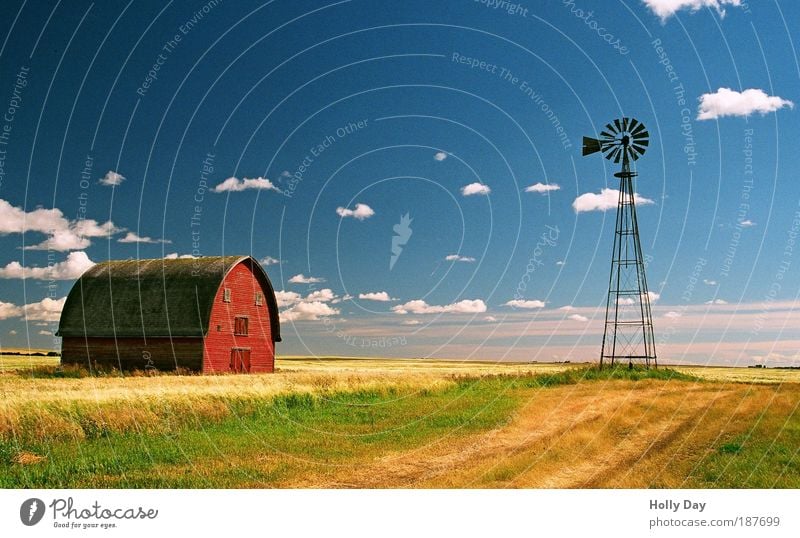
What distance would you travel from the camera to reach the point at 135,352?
48.8 m

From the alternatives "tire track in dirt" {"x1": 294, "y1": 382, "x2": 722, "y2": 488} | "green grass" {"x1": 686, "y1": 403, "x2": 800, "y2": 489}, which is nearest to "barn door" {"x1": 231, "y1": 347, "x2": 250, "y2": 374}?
"tire track in dirt" {"x1": 294, "y1": 382, "x2": 722, "y2": 488}

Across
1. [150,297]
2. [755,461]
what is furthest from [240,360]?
[755,461]

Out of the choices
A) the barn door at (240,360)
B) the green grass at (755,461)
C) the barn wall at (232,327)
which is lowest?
the green grass at (755,461)

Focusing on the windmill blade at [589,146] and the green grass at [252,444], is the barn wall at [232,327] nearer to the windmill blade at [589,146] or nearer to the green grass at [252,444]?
the green grass at [252,444]

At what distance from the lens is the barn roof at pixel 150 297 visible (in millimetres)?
48469

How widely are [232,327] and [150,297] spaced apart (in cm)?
617

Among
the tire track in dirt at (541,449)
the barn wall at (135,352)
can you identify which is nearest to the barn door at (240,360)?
the barn wall at (135,352)

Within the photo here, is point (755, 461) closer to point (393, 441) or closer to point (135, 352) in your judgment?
point (393, 441)

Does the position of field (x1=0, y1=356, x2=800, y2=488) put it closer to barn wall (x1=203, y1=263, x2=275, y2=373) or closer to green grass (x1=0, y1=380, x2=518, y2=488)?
green grass (x1=0, y1=380, x2=518, y2=488)

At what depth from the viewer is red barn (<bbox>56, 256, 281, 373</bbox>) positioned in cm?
4794

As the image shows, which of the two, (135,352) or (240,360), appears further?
(240,360)

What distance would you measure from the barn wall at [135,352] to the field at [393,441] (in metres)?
21.0

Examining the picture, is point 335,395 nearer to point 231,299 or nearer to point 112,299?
point 231,299

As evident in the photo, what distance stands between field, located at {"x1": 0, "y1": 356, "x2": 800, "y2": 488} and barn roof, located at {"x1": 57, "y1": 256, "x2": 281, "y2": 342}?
72.6 ft
